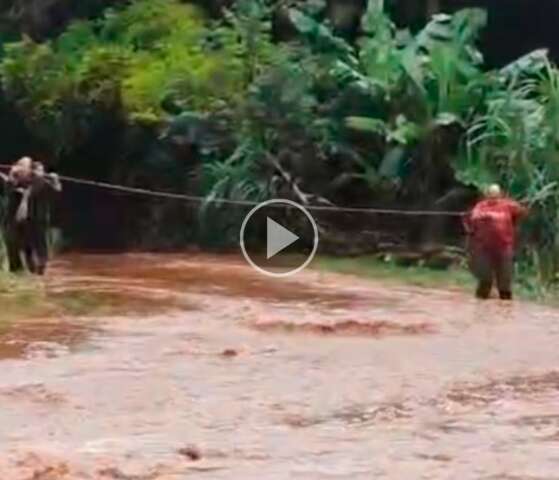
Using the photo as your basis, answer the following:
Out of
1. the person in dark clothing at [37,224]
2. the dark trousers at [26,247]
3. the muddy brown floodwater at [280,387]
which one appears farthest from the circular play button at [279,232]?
the muddy brown floodwater at [280,387]

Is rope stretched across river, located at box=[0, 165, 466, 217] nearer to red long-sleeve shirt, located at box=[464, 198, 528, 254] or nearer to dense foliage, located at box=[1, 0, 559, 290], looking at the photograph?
dense foliage, located at box=[1, 0, 559, 290]

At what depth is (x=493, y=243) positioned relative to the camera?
631 inches

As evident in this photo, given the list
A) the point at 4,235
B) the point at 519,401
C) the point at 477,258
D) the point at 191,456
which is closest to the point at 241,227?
the point at 4,235

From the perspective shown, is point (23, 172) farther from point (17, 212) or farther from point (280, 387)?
point (280, 387)

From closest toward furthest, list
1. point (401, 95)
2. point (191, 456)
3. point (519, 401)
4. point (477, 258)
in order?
1. point (191, 456)
2. point (519, 401)
3. point (477, 258)
4. point (401, 95)

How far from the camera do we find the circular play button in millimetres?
21906

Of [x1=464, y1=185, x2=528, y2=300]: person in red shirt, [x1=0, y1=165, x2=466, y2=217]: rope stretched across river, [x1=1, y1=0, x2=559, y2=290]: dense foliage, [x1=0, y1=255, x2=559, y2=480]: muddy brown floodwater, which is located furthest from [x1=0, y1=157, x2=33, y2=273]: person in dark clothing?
[x1=464, y1=185, x2=528, y2=300]: person in red shirt

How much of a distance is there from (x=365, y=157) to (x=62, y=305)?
805 cm

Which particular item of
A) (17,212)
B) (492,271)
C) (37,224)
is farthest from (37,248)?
(492,271)

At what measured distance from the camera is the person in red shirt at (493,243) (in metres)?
16.0

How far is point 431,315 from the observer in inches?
576

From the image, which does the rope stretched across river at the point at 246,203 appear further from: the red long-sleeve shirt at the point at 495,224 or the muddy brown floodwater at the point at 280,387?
the muddy brown floodwater at the point at 280,387

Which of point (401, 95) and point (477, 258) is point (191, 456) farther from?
point (401, 95)

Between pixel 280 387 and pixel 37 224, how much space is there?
8.21m
